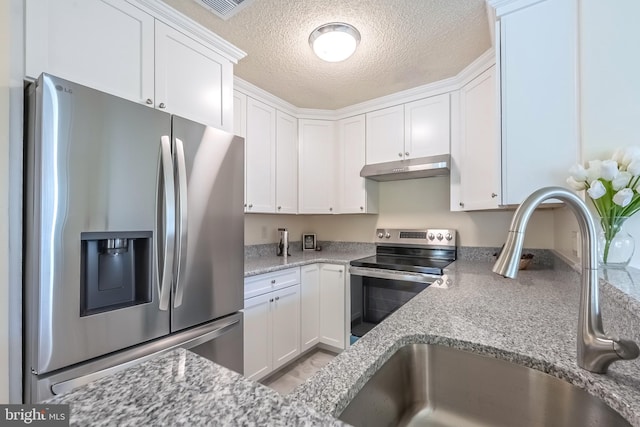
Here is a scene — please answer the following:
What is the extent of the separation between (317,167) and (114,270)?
2.06 m

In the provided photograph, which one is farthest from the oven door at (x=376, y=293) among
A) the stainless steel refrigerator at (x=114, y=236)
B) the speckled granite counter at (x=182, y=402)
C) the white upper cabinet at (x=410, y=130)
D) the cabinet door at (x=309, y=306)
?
the speckled granite counter at (x=182, y=402)

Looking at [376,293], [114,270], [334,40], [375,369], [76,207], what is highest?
[334,40]

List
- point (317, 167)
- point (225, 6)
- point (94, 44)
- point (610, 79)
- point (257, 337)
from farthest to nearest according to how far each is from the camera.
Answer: point (317, 167), point (257, 337), point (225, 6), point (94, 44), point (610, 79)

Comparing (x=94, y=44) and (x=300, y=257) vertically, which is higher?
(x=94, y=44)

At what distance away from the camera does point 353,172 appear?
2.82 meters

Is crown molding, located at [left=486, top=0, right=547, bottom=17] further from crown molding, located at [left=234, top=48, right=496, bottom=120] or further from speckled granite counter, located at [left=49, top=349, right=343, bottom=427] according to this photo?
speckled granite counter, located at [left=49, top=349, right=343, bottom=427]

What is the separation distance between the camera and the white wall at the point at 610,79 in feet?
3.41

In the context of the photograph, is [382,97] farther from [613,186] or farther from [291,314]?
[291,314]

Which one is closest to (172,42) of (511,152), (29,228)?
(29,228)

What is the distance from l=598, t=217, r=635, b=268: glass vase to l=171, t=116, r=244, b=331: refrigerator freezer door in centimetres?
165

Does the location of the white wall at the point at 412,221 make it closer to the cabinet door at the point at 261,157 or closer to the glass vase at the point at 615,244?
the cabinet door at the point at 261,157

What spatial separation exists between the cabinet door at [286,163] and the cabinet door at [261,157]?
56mm

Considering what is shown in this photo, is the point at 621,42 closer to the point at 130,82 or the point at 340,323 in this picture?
the point at 130,82

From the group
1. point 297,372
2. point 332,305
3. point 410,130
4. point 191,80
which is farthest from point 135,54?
point 297,372
